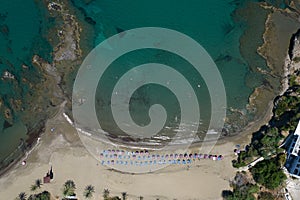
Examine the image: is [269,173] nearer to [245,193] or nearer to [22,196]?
[245,193]

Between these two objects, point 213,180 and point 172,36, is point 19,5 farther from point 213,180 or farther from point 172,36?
point 213,180

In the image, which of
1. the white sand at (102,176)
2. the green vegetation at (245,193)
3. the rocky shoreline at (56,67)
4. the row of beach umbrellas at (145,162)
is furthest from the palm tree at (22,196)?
the green vegetation at (245,193)

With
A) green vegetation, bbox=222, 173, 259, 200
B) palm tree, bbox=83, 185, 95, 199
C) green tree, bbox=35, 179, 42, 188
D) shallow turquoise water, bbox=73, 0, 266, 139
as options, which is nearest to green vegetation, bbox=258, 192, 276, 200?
green vegetation, bbox=222, 173, 259, 200

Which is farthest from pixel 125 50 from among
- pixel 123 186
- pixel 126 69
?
pixel 123 186

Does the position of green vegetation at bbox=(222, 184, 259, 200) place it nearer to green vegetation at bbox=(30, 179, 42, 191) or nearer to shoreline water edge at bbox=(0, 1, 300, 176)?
shoreline water edge at bbox=(0, 1, 300, 176)

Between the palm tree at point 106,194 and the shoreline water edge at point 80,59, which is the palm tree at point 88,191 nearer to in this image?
the palm tree at point 106,194
